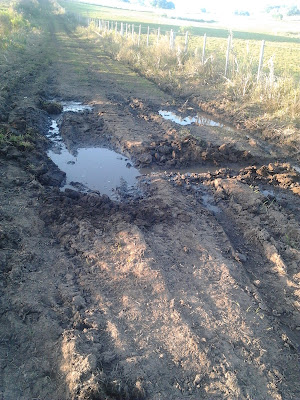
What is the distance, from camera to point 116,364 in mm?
3637

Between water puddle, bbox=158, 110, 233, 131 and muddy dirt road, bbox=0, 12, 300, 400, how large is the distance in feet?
6.67

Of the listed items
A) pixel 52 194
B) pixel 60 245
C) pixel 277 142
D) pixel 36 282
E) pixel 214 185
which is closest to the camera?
pixel 36 282

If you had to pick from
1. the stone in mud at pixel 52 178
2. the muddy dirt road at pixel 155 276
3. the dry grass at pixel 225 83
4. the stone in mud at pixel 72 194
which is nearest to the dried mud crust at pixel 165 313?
the muddy dirt road at pixel 155 276

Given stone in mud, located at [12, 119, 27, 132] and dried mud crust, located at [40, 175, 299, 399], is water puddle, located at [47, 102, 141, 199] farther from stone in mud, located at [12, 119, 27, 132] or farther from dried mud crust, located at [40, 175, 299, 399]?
dried mud crust, located at [40, 175, 299, 399]

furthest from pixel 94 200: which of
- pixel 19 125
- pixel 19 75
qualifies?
pixel 19 75

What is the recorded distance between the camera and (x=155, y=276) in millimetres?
4801

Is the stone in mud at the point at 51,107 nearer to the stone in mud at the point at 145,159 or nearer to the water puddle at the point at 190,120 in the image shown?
the water puddle at the point at 190,120

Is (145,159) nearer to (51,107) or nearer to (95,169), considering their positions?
(95,169)

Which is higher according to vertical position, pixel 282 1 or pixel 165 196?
pixel 282 1

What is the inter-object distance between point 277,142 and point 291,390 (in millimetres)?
7696

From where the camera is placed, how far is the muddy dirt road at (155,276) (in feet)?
11.7

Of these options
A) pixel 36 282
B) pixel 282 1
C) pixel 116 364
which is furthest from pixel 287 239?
pixel 282 1

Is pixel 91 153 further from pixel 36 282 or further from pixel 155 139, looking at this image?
pixel 36 282

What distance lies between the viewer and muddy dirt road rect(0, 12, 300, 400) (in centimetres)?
357
